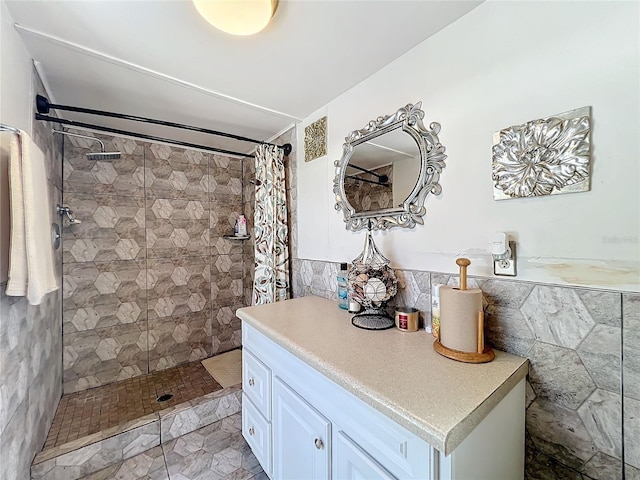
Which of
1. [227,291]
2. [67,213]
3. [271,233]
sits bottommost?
[227,291]

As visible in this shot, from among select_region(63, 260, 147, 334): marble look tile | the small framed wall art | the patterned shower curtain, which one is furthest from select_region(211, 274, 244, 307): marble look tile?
the small framed wall art

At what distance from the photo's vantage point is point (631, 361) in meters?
0.70

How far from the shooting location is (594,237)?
0.76 metres

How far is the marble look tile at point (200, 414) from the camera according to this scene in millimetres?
1665

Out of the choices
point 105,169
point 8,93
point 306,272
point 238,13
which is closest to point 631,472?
point 306,272

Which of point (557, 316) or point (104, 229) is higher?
point (104, 229)

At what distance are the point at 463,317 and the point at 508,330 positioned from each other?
0.23 m

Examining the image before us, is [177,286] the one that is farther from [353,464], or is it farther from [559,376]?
[559,376]

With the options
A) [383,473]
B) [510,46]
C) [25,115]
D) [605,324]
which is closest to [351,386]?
[383,473]

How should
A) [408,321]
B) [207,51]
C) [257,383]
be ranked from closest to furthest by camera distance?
[408,321] < [207,51] < [257,383]

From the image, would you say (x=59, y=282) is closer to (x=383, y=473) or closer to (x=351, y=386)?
(x=351, y=386)

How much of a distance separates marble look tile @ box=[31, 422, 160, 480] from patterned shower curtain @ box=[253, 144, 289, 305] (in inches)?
40.1

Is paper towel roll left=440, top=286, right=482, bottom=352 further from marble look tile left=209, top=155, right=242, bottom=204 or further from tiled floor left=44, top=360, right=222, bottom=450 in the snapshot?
marble look tile left=209, top=155, right=242, bottom=204

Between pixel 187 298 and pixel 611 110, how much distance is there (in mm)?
2944
